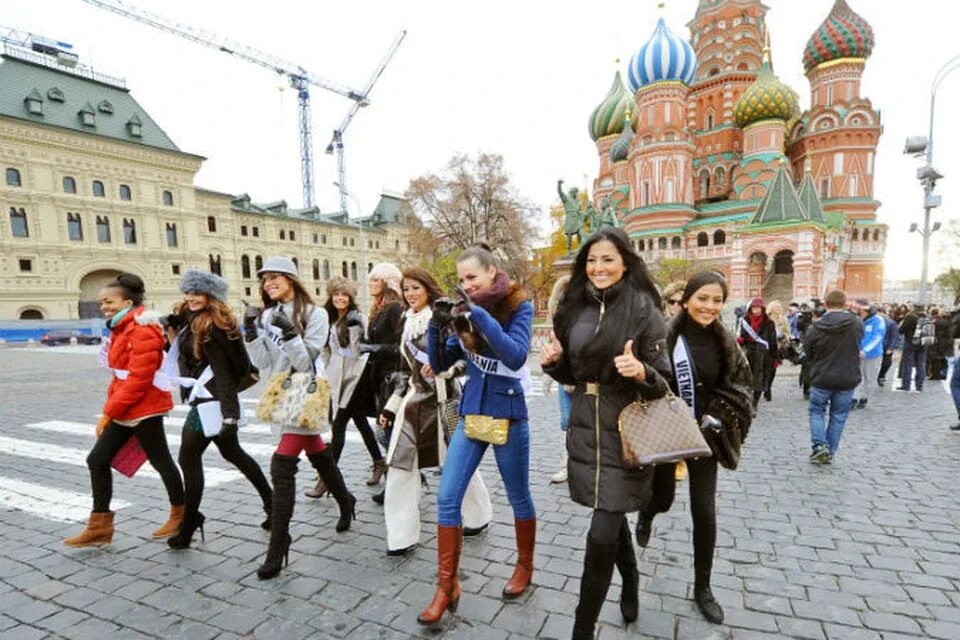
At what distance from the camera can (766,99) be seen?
133 ft

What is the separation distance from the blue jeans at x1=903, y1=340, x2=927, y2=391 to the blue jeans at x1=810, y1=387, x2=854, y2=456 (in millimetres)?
6335

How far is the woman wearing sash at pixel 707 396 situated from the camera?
8.71ft

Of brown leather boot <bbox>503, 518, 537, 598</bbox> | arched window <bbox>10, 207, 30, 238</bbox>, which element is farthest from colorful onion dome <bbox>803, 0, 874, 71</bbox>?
arched window <bbox>10, 207, 30, 238</bbox>

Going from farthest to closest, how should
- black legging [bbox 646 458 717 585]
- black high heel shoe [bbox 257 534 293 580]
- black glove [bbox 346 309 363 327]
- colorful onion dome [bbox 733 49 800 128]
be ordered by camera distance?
colorful onion dome [bbox 733 49 800 128] → black glove [bbox 346 309 363 327] → black high heel shoe [bbox 257 534 293 580] → black legging [bbox 646 458 717 585]


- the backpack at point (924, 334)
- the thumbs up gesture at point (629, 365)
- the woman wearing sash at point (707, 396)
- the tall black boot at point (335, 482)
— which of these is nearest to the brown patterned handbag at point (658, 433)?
the thumbs up gesture at point (629, 365)

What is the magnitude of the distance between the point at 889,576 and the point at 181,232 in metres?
54.1

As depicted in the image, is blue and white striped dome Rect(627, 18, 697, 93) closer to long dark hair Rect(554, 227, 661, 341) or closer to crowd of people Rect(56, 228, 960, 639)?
crowd of people Rect(56, 228, 960, 639)

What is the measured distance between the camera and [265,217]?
55312mm

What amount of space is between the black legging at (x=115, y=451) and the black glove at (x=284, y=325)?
1354 millimetres

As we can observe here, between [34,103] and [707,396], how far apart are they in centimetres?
5497

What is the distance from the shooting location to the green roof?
3866 cm

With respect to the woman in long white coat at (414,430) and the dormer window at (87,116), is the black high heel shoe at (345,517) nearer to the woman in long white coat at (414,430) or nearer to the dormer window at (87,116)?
the woman in long white coat at (414,430)

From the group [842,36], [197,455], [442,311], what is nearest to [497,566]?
[442,311]

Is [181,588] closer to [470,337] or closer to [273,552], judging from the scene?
[273,552]
